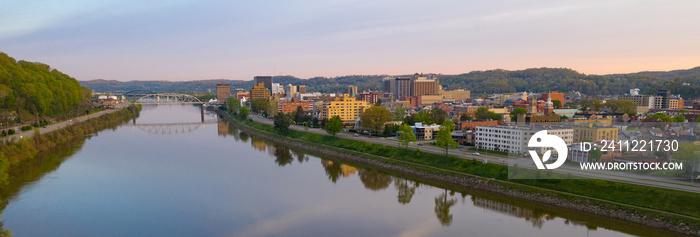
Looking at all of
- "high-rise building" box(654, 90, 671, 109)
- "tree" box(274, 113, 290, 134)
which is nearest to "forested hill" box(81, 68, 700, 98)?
"high-rise building" box(654, 90, 671, 109)

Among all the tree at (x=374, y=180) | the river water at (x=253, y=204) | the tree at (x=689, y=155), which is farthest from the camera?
the tree at (x=374, y=180)

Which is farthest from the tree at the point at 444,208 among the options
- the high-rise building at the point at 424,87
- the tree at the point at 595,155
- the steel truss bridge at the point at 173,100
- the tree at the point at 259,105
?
the high-rise building at the point at 424,87

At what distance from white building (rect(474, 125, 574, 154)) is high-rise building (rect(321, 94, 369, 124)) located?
1429 cm

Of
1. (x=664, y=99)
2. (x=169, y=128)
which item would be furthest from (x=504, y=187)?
(x=664, y=99)

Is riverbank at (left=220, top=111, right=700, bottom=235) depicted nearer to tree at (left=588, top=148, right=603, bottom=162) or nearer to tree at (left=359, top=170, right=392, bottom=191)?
tree at (left=359, top=170, right=392, bottom=191)

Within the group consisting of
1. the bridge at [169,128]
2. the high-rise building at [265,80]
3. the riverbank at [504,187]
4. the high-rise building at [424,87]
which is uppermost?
the high-rise building at [265,80]

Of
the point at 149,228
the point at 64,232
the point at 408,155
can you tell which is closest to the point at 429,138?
the point at 408,155

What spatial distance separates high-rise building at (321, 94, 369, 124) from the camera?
102 ft

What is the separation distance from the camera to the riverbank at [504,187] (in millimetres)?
9573

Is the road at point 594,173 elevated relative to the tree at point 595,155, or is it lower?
lower

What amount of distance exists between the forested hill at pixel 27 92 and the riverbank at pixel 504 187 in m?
15.6
